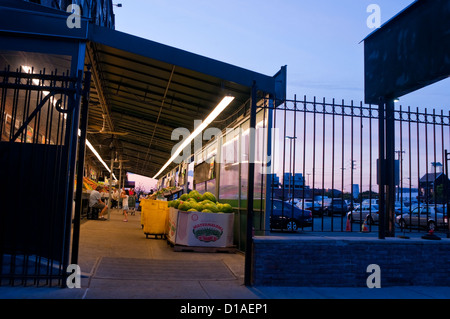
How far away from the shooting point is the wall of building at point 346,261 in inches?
261

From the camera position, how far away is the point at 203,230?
378 inches

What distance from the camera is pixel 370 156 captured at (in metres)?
7.69

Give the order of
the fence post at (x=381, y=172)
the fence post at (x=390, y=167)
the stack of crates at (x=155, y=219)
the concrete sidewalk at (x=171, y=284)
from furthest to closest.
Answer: the stack of crates at (x=155, y=219)
the fence post at (x=390, y=167)
the fence post at (x=381, y=172)
the concrete sidewalk at (x=171, y=284)

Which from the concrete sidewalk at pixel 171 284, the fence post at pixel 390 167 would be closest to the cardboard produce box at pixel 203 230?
the concrete sidewalk at pixel 171 284

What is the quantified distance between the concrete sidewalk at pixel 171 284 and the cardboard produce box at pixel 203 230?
0.54 m

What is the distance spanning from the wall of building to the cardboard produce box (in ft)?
9.66

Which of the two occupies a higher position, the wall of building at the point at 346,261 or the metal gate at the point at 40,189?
the metal gate at the point at 40,189

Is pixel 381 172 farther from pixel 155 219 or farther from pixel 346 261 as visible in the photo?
pixel 155 219

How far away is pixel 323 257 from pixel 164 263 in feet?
10.1

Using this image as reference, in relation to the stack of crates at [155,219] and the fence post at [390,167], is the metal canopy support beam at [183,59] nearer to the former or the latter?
the fence post at [390,167]

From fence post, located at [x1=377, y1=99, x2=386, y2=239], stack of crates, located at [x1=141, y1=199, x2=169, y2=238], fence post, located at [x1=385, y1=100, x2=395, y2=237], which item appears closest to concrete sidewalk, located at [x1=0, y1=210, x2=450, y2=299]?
fence post, located at [x1=377, y1=99, x2=386, y2=239]

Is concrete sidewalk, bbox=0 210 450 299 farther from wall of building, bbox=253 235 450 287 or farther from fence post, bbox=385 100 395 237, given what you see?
fence post, bbox=385 100 395 237

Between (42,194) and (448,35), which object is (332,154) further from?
(42,194)
